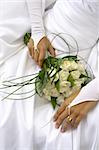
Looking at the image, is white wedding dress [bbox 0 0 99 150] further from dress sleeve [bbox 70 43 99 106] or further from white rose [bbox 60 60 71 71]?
white rose [bbox 60 60 71 71]

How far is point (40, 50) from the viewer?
129cm

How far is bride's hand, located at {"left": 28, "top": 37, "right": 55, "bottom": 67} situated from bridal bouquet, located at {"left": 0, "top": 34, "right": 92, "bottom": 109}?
82 mm

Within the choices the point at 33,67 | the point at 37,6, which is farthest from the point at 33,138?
the point at 37,6

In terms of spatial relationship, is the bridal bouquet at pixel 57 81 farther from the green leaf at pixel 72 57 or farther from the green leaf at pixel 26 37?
the green leaf at pixel 26 37

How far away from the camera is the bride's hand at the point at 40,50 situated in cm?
127

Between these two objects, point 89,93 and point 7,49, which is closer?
point 89,93

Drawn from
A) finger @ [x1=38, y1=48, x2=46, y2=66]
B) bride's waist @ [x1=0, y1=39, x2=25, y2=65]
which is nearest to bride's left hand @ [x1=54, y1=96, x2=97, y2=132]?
finger @ [x1=38, y1=48, x2=46, y2=66]

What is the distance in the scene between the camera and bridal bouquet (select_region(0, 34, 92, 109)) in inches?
45.0

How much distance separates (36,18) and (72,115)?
500 mm

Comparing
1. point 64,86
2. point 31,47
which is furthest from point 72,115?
point 31,47

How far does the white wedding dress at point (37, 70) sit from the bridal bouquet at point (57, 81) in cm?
3

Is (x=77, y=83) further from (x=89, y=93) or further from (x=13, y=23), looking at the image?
(x=13, y=23)

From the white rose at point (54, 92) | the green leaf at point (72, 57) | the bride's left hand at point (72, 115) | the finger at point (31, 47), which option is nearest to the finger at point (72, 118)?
the bride's left hand at point (72, 115)

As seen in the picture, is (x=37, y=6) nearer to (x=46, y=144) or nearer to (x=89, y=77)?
(x=89, y=77)
